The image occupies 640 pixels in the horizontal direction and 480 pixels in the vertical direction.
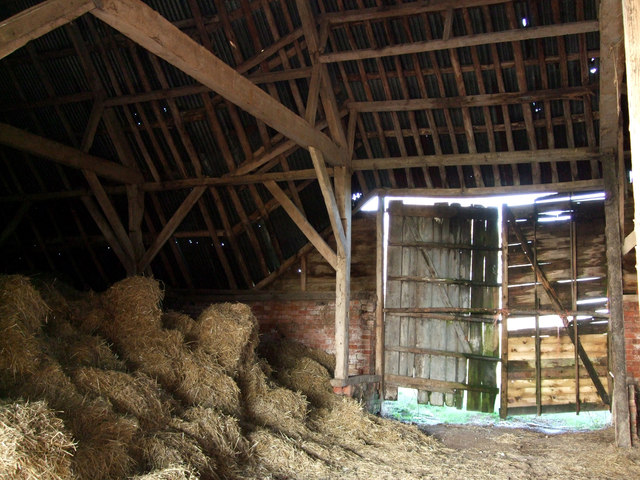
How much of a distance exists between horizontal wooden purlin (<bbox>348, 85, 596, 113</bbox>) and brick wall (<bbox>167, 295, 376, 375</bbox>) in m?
2.84

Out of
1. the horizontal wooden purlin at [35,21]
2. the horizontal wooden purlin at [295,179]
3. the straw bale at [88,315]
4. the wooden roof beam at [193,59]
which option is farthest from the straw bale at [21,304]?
the horizontal wooden purlin at [295,179]

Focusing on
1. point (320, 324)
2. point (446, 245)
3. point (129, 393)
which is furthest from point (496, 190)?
point (129, 393)

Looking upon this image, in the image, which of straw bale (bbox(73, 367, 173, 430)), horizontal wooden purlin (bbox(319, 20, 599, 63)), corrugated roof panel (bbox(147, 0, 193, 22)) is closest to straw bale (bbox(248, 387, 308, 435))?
straw bale (bbox(73, 367, 173, 430))

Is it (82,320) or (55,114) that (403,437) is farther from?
(55,114)

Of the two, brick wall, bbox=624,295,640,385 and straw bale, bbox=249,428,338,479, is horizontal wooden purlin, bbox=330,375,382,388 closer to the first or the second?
straw bale, bbox=249,428,338,479

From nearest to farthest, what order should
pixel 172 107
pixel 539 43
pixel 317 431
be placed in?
1. pixel 317 431
2. pixel 539 43
3. pixel 172 107

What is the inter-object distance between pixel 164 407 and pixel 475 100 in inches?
207

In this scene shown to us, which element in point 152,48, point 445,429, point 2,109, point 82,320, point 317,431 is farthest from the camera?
point 2,109

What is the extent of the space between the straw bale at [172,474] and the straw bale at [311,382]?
9.93ft

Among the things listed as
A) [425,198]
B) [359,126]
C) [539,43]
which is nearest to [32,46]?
[359,126]

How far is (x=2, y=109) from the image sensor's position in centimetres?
888

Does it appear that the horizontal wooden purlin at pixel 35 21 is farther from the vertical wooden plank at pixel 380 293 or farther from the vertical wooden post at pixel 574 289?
the vertical wooden post at pixel 574 289

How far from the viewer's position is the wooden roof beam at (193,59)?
4145 millimetres

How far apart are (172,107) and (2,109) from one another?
2.69 m
